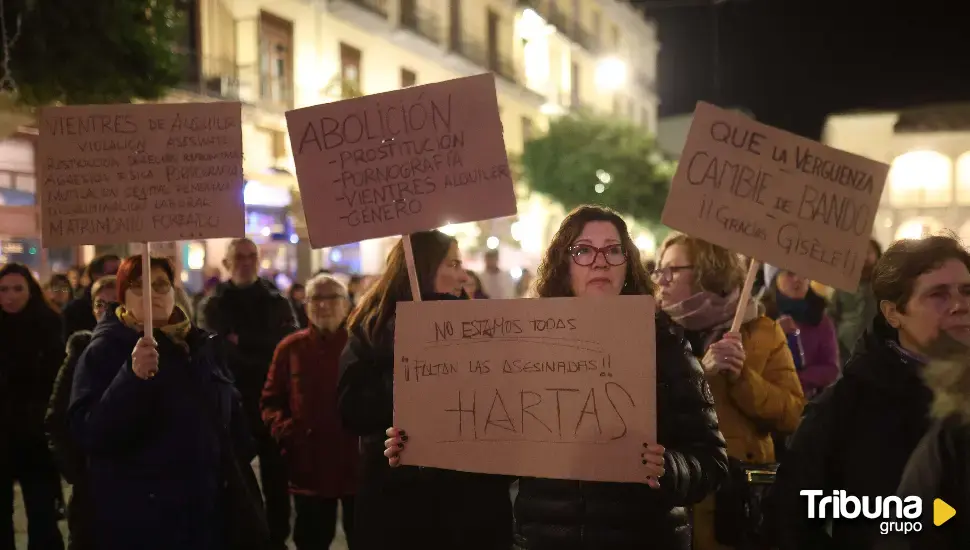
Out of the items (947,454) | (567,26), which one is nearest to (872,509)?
(947,454)

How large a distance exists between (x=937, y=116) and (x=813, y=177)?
121 feet

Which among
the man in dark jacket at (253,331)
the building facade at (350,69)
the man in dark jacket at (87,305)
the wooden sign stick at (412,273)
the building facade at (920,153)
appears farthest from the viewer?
the building facade at (920,153)

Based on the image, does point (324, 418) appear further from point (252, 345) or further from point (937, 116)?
point (937, 116)

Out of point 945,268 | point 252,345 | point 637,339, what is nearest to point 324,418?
point 252,345

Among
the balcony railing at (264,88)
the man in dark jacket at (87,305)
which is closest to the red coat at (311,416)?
the man in dark jacket at (87,305)

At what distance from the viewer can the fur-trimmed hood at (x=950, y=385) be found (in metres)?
2.08

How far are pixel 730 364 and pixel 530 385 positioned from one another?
105 cm

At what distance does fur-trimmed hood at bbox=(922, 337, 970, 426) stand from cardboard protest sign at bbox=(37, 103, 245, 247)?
257cm

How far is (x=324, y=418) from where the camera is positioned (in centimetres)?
498

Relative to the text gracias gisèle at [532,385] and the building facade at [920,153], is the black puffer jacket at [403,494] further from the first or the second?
the building facade at [920,153]

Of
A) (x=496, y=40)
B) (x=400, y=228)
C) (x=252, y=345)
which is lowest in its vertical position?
(x=252, y=345)

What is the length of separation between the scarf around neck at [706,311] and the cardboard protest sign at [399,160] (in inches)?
38.2

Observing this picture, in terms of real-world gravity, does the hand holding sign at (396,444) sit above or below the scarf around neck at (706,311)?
below

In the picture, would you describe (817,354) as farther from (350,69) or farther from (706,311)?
(350,69)
